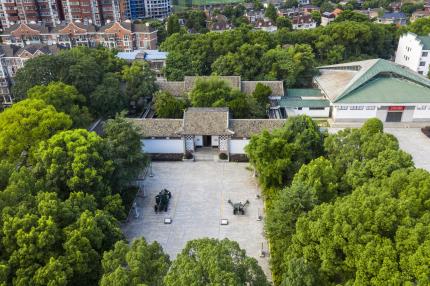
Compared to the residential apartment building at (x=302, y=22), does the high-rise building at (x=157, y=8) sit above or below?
above

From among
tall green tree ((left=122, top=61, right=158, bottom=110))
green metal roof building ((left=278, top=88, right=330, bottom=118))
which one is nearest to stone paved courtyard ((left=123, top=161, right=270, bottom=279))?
tall green tree ((left=122, top=61, right=158, bottom=110))

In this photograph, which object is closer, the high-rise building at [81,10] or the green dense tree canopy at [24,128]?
the green dense tree canopy at [24,128]

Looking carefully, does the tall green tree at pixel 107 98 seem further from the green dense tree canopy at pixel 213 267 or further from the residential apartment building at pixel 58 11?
the residential apartment building at pixel 58 11

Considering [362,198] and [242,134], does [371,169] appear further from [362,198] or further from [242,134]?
[242,134]

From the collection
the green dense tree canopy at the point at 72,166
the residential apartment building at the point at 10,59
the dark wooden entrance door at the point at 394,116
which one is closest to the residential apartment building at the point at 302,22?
the dark wooden entrance door at the point at 394,116

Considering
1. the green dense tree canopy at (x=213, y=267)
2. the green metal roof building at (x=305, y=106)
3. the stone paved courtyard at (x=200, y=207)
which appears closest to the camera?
the green dense tree canopy at (x=213, y=267)

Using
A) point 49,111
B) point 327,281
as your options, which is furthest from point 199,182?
point 327,281
